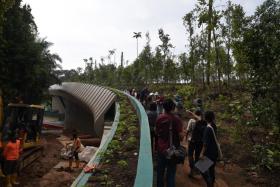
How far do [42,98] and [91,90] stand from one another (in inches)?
189

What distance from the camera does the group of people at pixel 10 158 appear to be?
14070 millimetres

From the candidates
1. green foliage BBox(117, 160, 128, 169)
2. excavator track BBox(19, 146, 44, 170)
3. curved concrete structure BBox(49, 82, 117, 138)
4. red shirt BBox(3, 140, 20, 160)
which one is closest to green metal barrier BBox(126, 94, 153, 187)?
green foliage BBox(117, 160, 128, 169)

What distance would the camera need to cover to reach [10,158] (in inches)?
558

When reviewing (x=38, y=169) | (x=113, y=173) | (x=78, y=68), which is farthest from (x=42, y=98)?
(x=78, y=68)

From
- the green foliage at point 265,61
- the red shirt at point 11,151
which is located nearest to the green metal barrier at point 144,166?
the green foliage at point 265,61

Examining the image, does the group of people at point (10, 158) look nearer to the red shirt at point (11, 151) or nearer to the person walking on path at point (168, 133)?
the red shirt at point (11, 151)

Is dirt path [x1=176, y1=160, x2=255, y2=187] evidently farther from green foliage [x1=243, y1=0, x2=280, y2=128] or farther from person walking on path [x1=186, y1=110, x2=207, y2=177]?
green foliage [x1=243, y1=0, x2=280, y2=128]

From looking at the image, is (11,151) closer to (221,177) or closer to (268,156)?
(221,177)

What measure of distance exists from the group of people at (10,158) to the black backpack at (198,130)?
7304 mm

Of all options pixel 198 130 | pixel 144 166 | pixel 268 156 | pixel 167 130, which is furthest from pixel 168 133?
pixel 268 156

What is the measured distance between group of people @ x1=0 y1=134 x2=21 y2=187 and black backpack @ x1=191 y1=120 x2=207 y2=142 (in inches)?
288

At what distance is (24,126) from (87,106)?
2172 centimetres

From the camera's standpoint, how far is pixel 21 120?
18.8 metres

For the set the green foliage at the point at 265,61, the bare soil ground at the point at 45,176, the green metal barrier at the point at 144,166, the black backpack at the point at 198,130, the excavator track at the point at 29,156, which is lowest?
the bare soil ground at the point at 45,176
